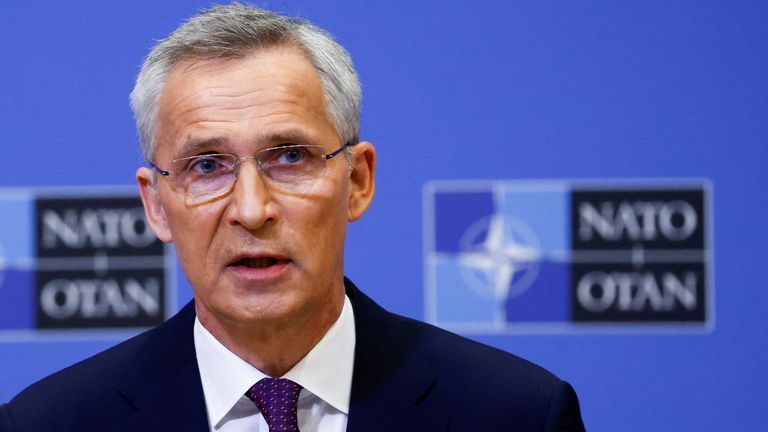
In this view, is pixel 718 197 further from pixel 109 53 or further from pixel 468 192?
pixel 109 53

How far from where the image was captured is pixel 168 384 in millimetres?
1537

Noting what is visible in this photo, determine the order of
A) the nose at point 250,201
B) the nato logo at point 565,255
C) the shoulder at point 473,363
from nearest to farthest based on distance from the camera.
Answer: the nose at point 250,201 < the shoulder at point 473,363 < the nato logo at point 565,255

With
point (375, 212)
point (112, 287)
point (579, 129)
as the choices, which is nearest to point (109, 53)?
point (112, 287)

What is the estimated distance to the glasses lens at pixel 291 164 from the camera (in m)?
1.42

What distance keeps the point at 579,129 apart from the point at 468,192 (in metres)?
0.27

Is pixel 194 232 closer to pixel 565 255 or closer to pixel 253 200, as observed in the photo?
A: pixel 253 200

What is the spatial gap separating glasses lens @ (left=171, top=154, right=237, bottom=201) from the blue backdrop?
35.7 inches

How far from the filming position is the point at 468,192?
2311 mm

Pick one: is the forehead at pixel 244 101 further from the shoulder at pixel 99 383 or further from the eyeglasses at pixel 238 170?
the shoulder at pixel 99 383

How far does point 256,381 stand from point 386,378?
20 centimetres

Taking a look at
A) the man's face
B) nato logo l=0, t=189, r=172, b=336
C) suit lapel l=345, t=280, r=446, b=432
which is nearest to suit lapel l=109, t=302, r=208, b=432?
the man's face

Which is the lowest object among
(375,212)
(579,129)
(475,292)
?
(475,292)

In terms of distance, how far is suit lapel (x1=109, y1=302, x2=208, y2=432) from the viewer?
4.92ft

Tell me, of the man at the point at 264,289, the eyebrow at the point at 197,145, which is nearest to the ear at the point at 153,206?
the man at the point at 264,289
